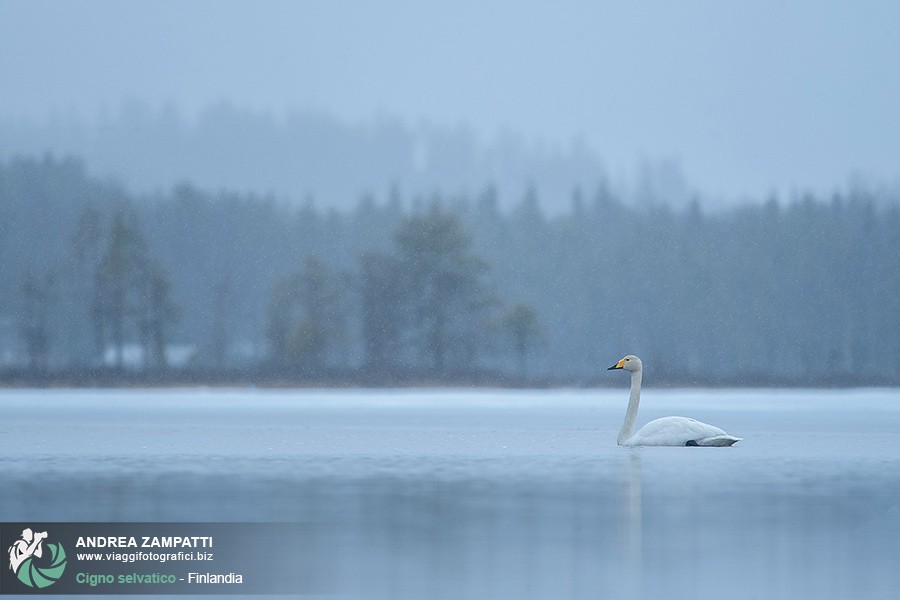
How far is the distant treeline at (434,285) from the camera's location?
56375 mm

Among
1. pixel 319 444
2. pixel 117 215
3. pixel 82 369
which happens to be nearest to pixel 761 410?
pixel 319 444

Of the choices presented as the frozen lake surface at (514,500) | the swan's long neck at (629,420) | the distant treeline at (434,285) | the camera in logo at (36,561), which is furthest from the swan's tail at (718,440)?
the distant treeline at (434,285)

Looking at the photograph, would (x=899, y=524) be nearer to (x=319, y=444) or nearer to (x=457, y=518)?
(x=457, y=518)

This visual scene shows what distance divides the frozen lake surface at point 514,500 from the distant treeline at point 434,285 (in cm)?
3674

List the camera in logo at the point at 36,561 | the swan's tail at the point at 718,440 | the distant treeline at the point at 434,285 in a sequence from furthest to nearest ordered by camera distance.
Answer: the distant treeline at the point at 434,285
the swan's tail at the point at 718,440
the camera in logo at the point at 36,561

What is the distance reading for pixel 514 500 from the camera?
935cm

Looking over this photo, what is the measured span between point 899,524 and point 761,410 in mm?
16763

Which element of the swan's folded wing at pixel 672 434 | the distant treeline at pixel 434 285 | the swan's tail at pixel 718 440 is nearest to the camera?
the swan's folded wing at pixel 672 434

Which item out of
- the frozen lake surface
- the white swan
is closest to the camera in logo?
the frozen lake surface

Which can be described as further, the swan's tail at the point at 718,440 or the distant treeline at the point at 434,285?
the distant treeline at the point at 434,285

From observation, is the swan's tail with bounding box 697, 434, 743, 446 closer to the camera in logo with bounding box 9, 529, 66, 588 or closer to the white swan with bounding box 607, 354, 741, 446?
the white swan with bounding box 607, 354, 741, 446

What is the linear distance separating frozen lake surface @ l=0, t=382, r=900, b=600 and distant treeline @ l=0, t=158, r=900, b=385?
36742mm

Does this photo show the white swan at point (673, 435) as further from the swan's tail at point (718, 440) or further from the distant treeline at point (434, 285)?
the distant treeline at point (434, 285)

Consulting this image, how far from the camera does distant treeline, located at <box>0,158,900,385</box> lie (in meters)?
56.4
